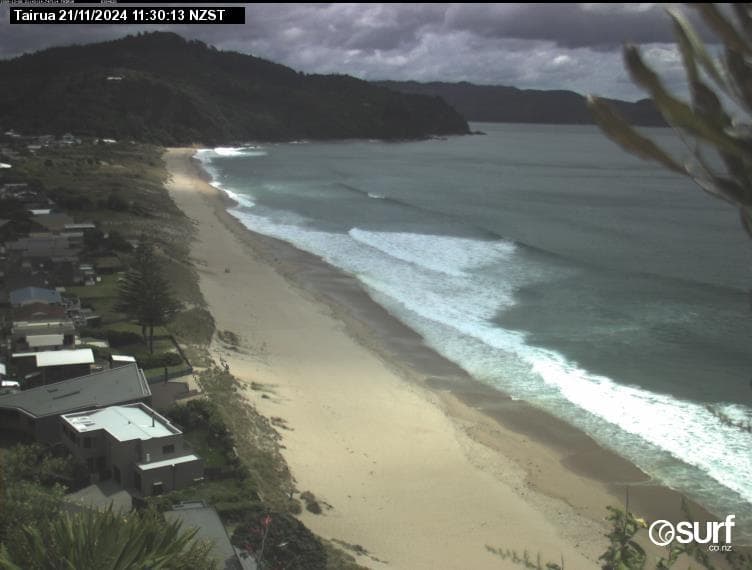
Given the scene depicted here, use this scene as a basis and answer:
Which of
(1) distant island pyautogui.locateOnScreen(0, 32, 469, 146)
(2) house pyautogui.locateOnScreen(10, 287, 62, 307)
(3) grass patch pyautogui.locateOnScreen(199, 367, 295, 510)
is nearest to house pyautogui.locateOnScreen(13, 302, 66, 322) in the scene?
(2) house pyautogui.locateOnScreen(10, 287, 62, 307)

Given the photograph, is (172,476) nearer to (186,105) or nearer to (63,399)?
(63,399)

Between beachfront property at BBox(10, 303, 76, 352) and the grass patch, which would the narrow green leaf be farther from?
beachfront property at BBox(10, 303, 76, 352)

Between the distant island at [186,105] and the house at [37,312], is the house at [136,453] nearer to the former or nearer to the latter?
the house at [37,312]

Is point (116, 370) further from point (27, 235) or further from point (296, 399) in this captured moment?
point (27, 235)

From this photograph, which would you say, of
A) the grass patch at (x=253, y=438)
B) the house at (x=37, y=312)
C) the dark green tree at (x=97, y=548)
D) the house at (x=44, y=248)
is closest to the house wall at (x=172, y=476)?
A: the grass patch at (x=253, y=438)

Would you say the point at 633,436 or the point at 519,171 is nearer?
the point at 633,436

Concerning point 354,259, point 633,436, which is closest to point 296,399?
point 633,436
